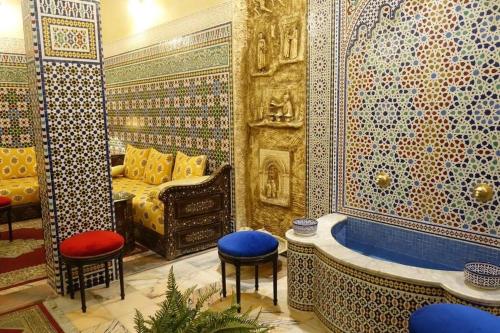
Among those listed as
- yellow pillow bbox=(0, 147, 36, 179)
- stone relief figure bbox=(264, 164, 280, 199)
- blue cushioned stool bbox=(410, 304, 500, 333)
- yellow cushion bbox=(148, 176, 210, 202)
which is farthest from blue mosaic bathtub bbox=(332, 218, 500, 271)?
yellow pillow bbox=(0, 147, 36, 179)

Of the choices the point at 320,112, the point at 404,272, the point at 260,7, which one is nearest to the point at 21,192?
the point at 260,7

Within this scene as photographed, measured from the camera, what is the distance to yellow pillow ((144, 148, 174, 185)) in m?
6.12

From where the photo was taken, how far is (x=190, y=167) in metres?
5.68

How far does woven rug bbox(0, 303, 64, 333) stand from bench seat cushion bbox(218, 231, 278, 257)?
5.00 ft

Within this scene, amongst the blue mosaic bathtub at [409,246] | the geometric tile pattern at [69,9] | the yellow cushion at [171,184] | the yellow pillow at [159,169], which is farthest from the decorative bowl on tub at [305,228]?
the yellow pillow at [159,169]

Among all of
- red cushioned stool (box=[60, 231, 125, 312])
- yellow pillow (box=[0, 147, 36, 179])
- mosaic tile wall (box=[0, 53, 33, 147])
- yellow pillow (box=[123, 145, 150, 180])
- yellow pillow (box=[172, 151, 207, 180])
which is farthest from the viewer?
mosaic tile wall (box=[0, 53, 33, 147])

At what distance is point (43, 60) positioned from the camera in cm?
367

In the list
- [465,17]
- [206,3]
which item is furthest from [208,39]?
[465,17]

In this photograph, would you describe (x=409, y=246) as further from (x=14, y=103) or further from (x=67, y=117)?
(x=14, y=103)

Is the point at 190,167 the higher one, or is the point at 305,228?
the point at 190,167

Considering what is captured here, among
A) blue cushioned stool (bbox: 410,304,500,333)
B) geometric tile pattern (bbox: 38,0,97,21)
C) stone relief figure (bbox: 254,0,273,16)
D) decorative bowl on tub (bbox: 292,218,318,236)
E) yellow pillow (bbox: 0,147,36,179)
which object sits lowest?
blue cushioned stool (bbox: 410,304,500,333)

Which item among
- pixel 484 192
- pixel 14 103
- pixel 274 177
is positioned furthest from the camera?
pixel 14 103

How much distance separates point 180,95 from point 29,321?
149 inches

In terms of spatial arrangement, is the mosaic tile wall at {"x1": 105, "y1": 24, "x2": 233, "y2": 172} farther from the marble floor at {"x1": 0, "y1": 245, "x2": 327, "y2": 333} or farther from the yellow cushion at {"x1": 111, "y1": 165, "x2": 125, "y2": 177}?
the marble floor at {"x1": 0, "y1": 245, "x2": 327, "y2": 333}
